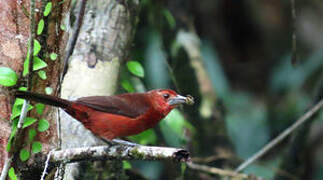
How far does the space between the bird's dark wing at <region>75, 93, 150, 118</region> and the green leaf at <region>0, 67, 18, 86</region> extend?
75 centimetres

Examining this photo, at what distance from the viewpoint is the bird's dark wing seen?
11.4 feet

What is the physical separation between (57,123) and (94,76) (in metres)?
1.08

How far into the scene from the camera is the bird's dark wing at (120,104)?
3.48m

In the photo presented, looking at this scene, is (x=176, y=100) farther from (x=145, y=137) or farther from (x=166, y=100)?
(x=145, y=137)

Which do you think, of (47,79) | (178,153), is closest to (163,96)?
(47,79)

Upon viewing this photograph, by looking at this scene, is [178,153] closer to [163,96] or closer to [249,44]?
[163,96]

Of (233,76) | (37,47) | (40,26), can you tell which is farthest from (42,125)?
(233,76)

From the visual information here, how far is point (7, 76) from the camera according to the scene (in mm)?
2670

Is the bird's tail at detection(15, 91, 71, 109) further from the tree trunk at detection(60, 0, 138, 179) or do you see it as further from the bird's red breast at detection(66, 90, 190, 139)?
the tree trunk at detection(60, 0, 138, 179)

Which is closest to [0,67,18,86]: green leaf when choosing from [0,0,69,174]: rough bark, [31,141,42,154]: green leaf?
[0,0,69,174]: rough bark

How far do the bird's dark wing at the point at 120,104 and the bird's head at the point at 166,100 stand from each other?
95 mm

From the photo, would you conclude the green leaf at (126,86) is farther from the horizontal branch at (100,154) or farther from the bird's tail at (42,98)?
the horizontal branch at (100,154)

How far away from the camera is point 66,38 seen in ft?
9.94

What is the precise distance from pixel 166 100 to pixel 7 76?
1.59 meters
